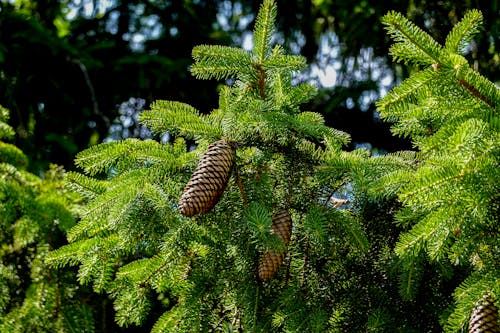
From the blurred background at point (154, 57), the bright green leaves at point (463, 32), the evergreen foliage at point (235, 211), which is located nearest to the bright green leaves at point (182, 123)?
the evergreen foliage at point (235, 211)

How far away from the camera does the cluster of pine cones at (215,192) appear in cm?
145

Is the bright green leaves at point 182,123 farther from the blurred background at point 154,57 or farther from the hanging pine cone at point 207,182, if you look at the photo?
the blurred background at point 154,57

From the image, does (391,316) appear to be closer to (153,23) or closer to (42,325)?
(42,325)

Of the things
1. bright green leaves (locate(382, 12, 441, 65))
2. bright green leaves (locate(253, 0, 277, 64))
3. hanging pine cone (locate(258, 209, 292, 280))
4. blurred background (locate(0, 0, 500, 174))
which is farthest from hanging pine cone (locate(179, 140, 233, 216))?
blurred background (locate(0, 0, 500, 174))

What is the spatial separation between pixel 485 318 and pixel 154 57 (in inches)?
149

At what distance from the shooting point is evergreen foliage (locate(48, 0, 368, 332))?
1546 mm

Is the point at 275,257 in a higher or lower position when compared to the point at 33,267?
higher

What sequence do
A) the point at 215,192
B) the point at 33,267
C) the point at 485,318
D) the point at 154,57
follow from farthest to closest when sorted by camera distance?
1. the point at 154,57
2. the point at 33,267
3. the point at 215,192
4. the point at 485,318

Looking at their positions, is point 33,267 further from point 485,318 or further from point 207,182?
point 485,318

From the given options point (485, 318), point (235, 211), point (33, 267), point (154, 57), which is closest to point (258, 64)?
point (235, 211)

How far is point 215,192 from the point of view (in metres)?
1.48

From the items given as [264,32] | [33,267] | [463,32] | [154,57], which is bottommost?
[33,267]

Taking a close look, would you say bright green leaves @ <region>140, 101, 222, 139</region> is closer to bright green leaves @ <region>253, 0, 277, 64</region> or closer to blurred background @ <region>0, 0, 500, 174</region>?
bright green leaves @ <region>253, 0, 277, 64</region>

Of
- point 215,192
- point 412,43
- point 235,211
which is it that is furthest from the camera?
point 235,211
